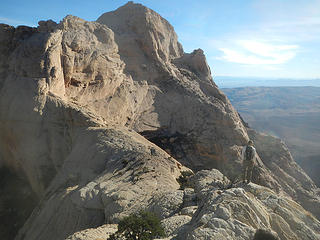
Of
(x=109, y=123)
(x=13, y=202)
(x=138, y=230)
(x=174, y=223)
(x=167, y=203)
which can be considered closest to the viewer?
(x=138, y=230)

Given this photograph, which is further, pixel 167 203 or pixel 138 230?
pixel 167 203

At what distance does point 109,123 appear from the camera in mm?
20469

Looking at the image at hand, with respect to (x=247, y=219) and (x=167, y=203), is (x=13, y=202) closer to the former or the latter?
(x=167, y=203)

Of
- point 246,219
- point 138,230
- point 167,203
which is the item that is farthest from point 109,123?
point 246,219

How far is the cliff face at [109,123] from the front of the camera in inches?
506

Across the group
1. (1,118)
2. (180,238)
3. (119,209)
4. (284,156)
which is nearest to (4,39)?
(1,118)

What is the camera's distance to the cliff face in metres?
12.9

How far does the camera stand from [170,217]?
30.9 feet

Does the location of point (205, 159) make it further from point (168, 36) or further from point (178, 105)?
point (168, 36)

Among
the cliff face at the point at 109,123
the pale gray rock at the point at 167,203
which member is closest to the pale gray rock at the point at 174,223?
the cliff face at the point at 109,123

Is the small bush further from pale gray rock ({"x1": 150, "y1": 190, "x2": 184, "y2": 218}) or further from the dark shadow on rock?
the dark shadow on rock

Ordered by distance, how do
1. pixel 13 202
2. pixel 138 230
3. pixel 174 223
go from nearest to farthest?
pixel 138 230, pixel 174 223, pixel 13 202

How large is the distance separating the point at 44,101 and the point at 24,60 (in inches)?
148

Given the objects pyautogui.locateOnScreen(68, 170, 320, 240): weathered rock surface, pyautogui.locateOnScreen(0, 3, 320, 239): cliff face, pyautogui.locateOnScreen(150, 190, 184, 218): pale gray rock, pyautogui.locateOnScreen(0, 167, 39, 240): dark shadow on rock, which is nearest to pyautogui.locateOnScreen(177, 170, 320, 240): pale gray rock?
pyautogui.locateOnScreen(68, 170, 320, 240): weathered rock surface
